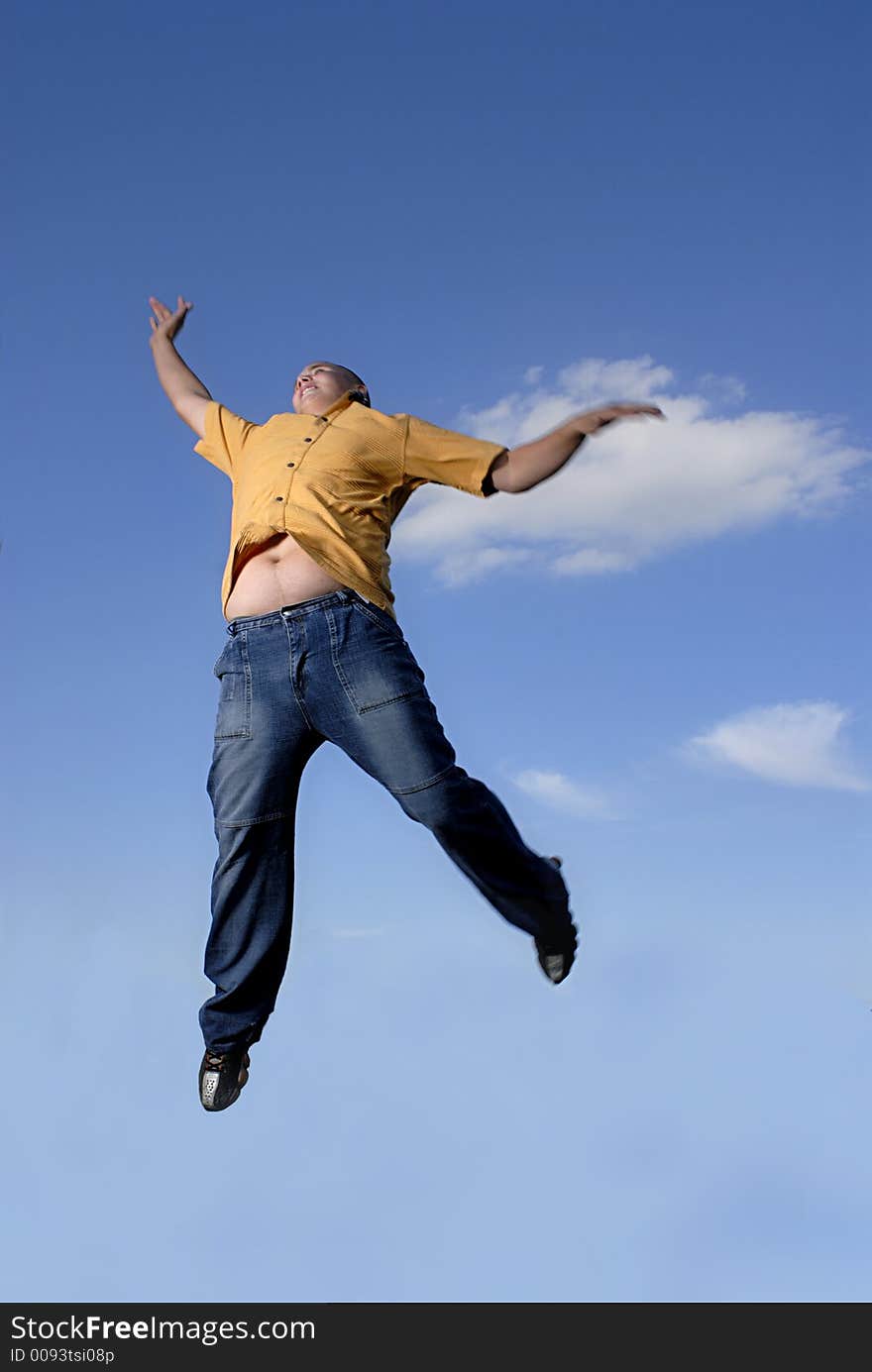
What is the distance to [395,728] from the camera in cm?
448

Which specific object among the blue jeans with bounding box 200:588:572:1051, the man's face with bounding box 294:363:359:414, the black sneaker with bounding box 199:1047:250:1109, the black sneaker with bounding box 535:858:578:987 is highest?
the man's face with bounding box 294:363:359:414

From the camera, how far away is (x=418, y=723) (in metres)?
4.51

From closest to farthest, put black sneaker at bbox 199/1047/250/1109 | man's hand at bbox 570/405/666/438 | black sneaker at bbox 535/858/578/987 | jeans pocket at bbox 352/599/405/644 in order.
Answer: man's hand at bbox 570/405/666/438
jeans pocket at bbox 352/599/405/644
black sneaker at bbox 199/1047/250/1109
black sneaker at bbox 535/858/578/987

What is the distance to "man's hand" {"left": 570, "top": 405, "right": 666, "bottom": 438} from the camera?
14.5 feet

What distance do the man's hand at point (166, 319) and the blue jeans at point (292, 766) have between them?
1.54 meters

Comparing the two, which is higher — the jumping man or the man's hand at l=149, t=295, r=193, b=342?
the man's hand at l=149, t=295, r=193, b=342

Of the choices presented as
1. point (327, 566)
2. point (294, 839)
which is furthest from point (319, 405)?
point (294, 839)

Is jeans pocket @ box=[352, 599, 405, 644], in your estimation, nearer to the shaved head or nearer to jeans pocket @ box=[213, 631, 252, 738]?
jeans pocket @ box=[213, 631, 252, 738]

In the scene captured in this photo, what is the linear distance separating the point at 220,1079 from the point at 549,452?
253 cm

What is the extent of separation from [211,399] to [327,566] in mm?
1134

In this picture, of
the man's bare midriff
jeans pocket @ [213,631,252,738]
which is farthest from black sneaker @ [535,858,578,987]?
the man's bare midriff

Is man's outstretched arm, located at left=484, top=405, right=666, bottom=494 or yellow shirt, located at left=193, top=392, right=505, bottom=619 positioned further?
yellow shirt, located at left=193, top=392, right=505, bottom=619

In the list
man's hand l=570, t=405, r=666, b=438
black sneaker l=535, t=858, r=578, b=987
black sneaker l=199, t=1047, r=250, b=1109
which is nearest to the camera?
man's hand l=570, t=405, r=666, b=438

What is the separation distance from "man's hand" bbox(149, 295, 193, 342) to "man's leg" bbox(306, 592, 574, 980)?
5.52ft
